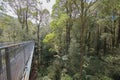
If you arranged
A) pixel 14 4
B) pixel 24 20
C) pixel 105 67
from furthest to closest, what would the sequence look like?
pixel 24 20 → pixel 14 4 → pixel 105 67

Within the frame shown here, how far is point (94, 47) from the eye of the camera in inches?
730

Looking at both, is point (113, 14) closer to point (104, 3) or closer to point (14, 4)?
point (104, 3)

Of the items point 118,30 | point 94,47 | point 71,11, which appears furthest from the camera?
point 94,47

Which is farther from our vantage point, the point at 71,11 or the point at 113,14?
the point at 71,11

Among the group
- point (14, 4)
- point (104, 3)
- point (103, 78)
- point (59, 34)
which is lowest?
point (103, 78)

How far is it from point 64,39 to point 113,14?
6.03 meters

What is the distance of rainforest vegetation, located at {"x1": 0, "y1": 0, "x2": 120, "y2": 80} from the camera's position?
10759 millimetres

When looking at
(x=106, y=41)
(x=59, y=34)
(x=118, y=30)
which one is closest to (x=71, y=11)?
(x=59, y=34)

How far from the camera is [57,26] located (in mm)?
15883

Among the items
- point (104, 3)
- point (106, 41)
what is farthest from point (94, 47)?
point (104, 3)

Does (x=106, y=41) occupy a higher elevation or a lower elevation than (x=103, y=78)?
higher

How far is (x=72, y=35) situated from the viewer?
53.7ft

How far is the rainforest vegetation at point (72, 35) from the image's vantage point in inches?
424

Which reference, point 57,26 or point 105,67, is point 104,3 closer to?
point 105,67
